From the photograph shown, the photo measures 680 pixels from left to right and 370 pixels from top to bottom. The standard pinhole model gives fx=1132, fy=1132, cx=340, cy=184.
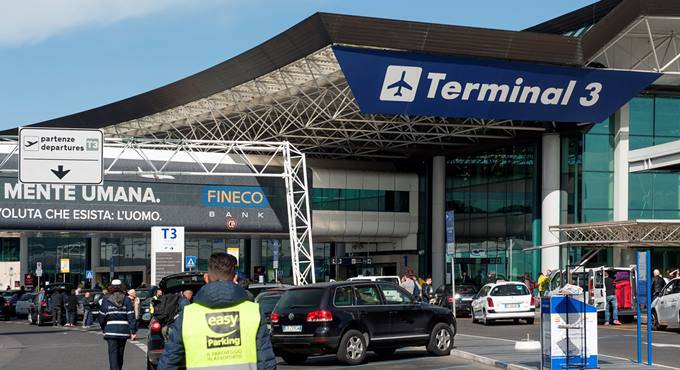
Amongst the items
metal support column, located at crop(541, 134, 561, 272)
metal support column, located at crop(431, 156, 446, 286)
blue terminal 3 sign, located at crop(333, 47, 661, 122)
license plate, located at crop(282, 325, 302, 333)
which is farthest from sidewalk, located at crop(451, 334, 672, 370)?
metal support column, located at crop(431, 156, 446, 286)

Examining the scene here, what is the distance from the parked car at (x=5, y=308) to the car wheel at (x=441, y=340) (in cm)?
3568

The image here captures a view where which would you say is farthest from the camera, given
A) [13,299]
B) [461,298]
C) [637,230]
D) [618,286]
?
[13,299]

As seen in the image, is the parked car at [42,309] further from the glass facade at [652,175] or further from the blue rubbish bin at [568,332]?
the blue rubbish bin at [568,332]

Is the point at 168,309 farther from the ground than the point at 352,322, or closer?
farther from the ground

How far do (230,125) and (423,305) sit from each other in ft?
118

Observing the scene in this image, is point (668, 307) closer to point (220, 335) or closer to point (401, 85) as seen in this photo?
point (401, 85)

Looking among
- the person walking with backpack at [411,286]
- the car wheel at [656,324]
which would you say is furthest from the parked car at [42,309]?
the car wheel at [656,324]

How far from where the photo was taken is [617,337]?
27438mm

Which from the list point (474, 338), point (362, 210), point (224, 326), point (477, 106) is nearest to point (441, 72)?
point (477, 106)

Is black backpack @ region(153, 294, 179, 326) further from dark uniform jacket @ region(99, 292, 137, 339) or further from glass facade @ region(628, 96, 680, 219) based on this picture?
glass facade @ region(628, 96, 680, 219)

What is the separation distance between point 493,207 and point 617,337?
28.3 metres

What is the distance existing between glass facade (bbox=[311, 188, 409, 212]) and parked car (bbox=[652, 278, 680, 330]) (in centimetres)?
3097

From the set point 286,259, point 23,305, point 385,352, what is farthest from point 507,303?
point 286,259

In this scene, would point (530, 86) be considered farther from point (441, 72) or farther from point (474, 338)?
point (474, 338)
